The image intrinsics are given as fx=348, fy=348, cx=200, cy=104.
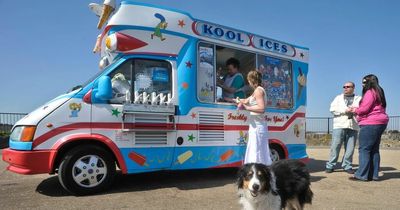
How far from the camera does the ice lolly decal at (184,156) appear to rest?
6.27 m

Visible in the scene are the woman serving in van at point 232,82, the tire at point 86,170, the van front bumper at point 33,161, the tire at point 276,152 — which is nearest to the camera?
the van front bumper at point 33,161

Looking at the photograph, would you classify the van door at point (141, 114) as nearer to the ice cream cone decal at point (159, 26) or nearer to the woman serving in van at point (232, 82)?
the ice cream cone decal at point (159, 26)

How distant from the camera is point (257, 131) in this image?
5852mm

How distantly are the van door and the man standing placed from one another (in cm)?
425

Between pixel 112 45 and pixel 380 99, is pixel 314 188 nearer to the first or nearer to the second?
pixel 380 99

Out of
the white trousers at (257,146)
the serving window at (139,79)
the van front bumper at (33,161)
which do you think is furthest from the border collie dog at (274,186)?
the van front bumper at (33,161)

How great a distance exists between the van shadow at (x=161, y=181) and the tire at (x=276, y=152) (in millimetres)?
987

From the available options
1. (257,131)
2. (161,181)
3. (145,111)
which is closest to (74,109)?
(145,111)

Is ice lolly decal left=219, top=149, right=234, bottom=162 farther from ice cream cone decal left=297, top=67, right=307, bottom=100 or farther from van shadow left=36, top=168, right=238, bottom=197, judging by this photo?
ice cream cone decal left=297, top=67, right=307, bottom=100

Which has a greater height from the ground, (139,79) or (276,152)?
(139,79)

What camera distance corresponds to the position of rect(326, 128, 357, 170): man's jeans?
813 cm

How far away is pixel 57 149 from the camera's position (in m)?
5.25

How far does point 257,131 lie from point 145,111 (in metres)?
1.91

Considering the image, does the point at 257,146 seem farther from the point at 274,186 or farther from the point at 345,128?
the point at 345,128
